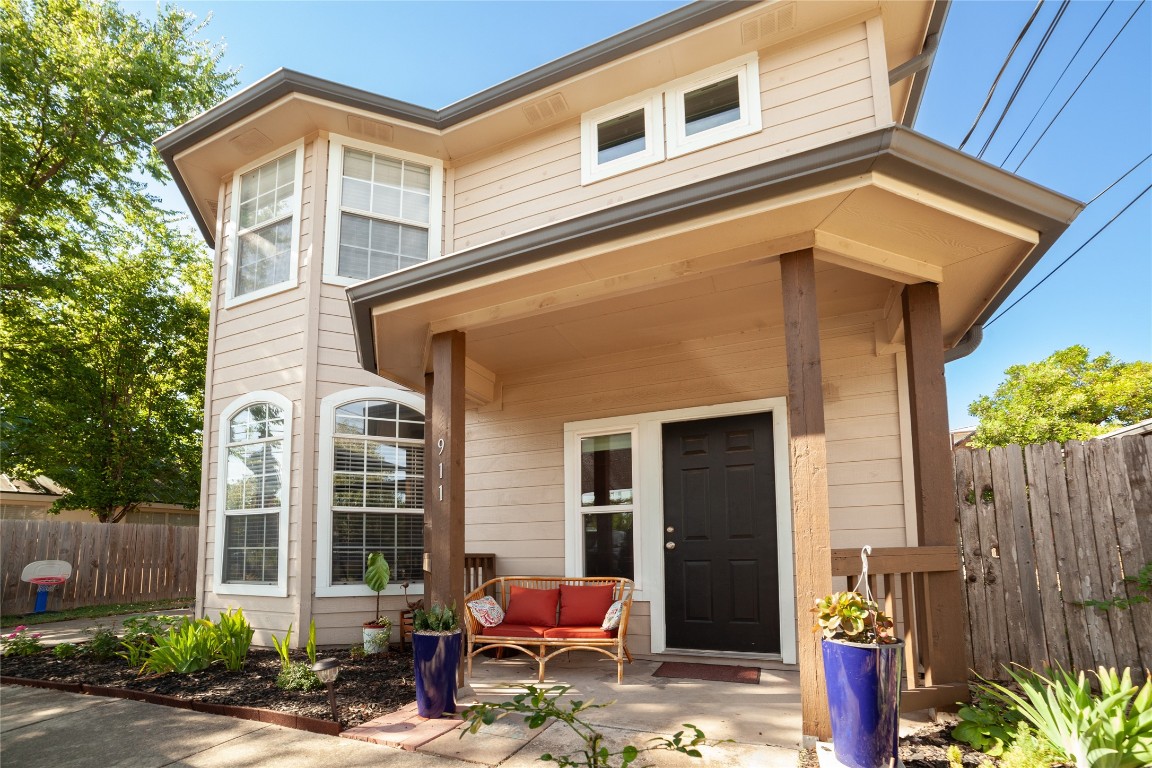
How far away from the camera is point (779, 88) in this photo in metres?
5.25

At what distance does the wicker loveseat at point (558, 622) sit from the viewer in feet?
14.0

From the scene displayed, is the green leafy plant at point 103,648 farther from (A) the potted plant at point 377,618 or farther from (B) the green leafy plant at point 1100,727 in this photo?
(B) the green leafy plant at point 1100,727

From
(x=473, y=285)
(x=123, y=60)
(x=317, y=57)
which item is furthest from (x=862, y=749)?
(x=123, y=60)

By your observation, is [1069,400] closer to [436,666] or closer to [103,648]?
[436,666]

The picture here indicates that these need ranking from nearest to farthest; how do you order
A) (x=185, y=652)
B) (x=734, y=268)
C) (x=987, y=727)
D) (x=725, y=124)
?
(x=987, y=727)
(x=734, y=268)
(x=185, y=652)
(x=725, y=124)

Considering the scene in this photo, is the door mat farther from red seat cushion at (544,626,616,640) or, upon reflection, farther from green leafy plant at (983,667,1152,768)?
green leafy plant at (983,667,1152,768)

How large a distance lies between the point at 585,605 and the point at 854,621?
101 inches

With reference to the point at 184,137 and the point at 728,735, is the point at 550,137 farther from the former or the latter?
the point at 728,735

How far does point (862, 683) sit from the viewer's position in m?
2.44

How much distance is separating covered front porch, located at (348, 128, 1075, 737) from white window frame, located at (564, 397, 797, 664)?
0.02 meters

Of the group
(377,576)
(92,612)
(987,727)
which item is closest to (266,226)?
(377,576)

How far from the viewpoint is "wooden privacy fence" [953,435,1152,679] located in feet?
11.8

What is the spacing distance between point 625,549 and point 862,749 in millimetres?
2994

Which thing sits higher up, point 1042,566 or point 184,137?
point 184,137
